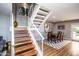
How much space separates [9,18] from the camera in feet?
5.23

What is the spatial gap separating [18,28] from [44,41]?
481 mm

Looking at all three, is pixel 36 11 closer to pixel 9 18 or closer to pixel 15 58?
pixel 9 18

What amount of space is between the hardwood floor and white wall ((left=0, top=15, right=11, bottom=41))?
637 mm

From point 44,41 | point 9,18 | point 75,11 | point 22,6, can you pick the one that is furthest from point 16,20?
point 75,11

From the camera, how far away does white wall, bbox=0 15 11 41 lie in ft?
5.20

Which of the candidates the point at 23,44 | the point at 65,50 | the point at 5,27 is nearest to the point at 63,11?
the point at 65,50

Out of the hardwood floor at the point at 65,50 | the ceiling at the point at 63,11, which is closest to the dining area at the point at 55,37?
the hardwood floor at the point at 65,50

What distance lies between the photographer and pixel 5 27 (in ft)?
5.23

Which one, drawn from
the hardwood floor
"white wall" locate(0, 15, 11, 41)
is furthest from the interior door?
"white wall" locate(0, 15, 11, 41)

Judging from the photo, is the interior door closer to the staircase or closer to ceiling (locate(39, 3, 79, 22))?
A: ceiling (locate(39, 3, 79, 22))

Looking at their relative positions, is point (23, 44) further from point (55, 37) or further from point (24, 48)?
point (55, 37)

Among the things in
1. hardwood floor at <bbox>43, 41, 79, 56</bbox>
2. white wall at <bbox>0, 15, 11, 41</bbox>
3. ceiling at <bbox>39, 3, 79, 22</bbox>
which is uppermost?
ceiling at <bbox>39, 3, 79, 22</bbox>

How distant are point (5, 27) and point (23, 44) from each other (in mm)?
398

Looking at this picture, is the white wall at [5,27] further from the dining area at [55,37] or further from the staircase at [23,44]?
the dining area at [55,37]
